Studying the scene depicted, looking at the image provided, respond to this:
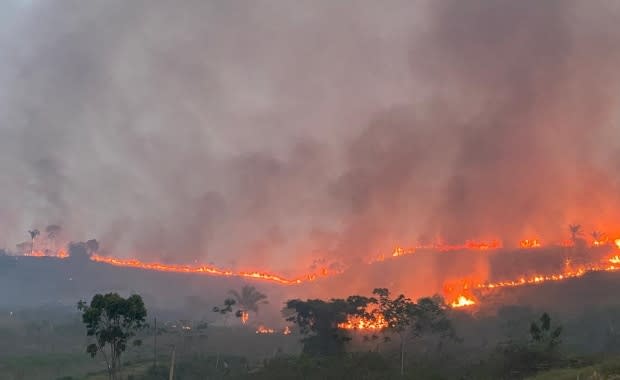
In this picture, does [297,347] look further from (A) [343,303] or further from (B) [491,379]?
(B) [491,379]

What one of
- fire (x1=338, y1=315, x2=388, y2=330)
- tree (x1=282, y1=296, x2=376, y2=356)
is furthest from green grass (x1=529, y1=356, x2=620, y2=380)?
tree (x1=282, y1=296, x2=376, y2=356)

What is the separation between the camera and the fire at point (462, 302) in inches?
6978

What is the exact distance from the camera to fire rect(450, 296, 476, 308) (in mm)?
177250

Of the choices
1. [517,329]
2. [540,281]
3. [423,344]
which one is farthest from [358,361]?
[540,281]

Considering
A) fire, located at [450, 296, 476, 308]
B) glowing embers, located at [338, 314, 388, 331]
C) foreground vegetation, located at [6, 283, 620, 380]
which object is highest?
fire, located at [450, 296, 476, 308]

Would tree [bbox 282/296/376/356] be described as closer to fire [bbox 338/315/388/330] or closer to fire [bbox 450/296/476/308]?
fire [bbox 338/315/388/330]

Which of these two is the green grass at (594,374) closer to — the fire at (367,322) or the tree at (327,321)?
the fire at (367,322)

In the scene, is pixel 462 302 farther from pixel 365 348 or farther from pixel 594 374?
pixel 594 374

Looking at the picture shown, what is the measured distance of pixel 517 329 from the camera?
126312mm

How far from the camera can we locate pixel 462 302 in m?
179

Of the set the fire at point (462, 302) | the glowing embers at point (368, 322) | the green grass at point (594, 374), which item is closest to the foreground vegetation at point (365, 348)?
the green grass at point (594, 374)

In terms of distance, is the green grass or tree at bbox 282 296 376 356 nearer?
the green grass

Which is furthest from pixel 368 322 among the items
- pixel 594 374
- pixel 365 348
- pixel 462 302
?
pixel 594 374

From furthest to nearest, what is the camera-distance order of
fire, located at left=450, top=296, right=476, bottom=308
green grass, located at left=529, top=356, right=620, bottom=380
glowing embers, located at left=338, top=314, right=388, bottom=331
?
fire, located at left=450, top=296, right=476, bottom=308 < glowing embers, located at left=338, top=314, right=388, bottom=331 < green grass, located at left=529, top=356, right=620, bottom=380
